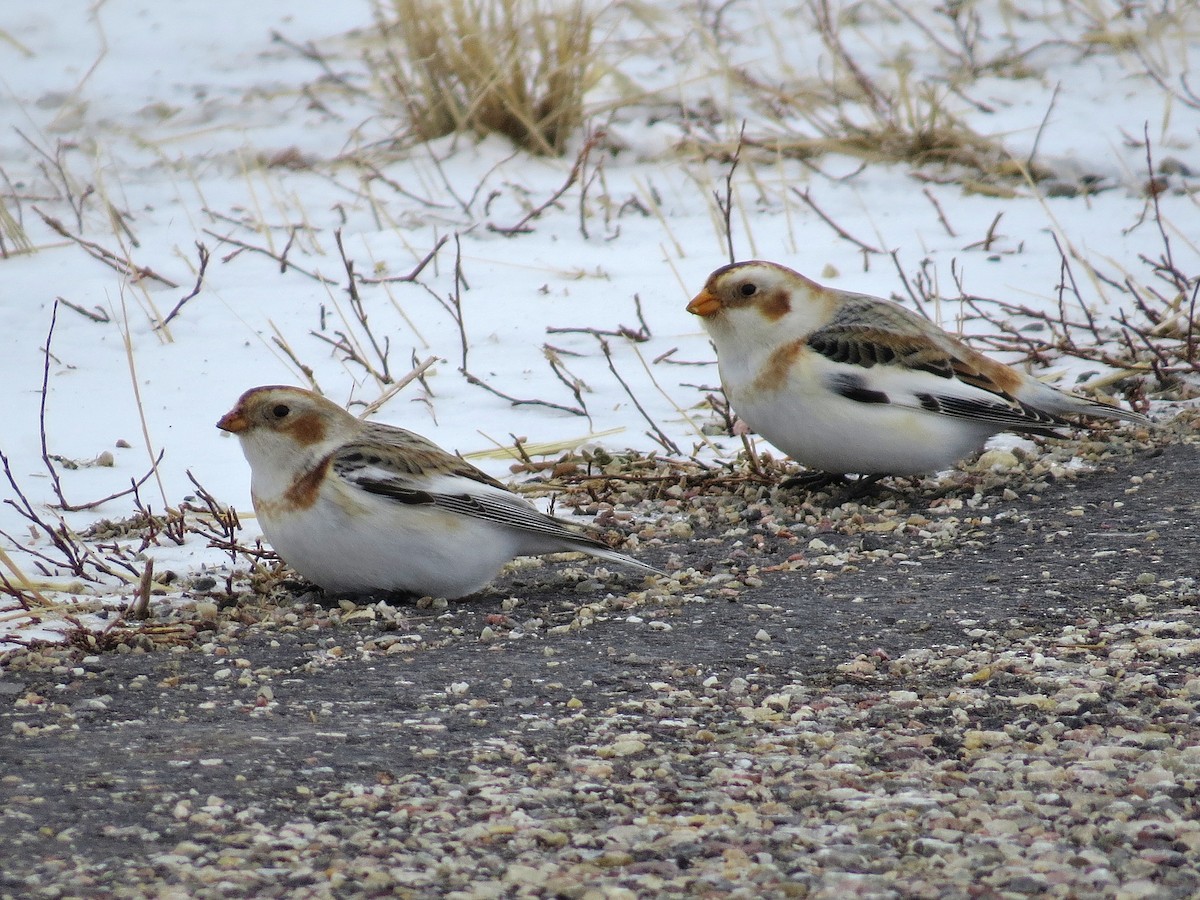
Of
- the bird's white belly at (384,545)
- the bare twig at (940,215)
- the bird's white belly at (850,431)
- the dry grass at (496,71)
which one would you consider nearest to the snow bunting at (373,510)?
the bird's white belly at (384,545)

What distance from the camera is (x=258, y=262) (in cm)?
707

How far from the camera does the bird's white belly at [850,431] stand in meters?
4.55

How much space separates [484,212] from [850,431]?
134 inches

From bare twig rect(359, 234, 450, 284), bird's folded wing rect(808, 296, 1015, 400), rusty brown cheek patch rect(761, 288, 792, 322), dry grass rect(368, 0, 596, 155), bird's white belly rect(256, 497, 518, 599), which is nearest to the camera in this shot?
bird's white belly rect(256, 497, 518, 599)

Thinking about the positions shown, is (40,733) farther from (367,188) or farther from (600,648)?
(367,188)

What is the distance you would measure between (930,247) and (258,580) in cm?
415

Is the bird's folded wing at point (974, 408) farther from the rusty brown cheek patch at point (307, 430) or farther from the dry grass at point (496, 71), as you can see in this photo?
the dry grass at point (496, 71)

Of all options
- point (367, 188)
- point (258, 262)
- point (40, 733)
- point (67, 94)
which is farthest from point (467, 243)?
point (40, 733)

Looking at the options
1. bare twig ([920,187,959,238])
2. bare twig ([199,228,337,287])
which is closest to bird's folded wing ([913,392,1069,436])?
bare twig ([920,187,959,238])

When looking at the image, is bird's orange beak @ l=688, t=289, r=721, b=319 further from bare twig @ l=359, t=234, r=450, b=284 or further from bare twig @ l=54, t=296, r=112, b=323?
bare twig @ l=54, t=296, r=112, b=323

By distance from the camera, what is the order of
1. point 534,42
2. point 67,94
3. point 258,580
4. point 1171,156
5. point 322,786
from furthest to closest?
point 67,94 < point 534,42 < point 1171,156 < point 258,580 < point 322,786

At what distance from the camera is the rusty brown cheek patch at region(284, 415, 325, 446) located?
3.96 m

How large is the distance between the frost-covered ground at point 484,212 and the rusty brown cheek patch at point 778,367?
66cm

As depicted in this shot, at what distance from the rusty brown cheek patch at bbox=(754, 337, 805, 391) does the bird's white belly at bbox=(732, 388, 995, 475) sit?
3cm
